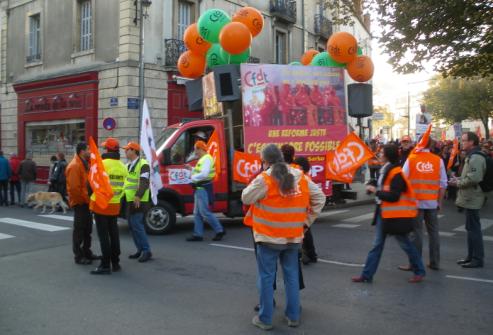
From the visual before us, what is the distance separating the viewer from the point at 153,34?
18438 mm

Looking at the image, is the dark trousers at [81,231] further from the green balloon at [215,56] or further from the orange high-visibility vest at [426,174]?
the orange high-visibility vest at [426,174]

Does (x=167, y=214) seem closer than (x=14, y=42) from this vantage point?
Yes

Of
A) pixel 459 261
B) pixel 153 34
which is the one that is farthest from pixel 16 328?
pixel 153 34

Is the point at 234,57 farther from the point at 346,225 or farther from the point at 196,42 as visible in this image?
the point at 346,225

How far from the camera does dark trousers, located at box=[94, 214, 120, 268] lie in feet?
20.8

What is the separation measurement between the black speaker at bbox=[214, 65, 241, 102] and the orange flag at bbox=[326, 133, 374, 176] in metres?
2.29

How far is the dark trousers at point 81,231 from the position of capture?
696cm

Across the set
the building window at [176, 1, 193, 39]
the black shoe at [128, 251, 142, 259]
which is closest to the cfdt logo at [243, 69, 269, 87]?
the black shoe at [128, 251, 142, 259]

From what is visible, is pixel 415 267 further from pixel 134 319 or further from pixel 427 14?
pixel 427 14

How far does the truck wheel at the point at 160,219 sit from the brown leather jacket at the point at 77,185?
93.1 inches

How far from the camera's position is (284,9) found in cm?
2470

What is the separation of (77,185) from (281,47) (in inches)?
800

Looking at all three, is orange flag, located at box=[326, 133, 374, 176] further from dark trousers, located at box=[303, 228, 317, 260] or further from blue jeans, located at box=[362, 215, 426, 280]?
blue jeans, located at box=[362, 215, 426, 280]

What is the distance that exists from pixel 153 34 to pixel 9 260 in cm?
1293
